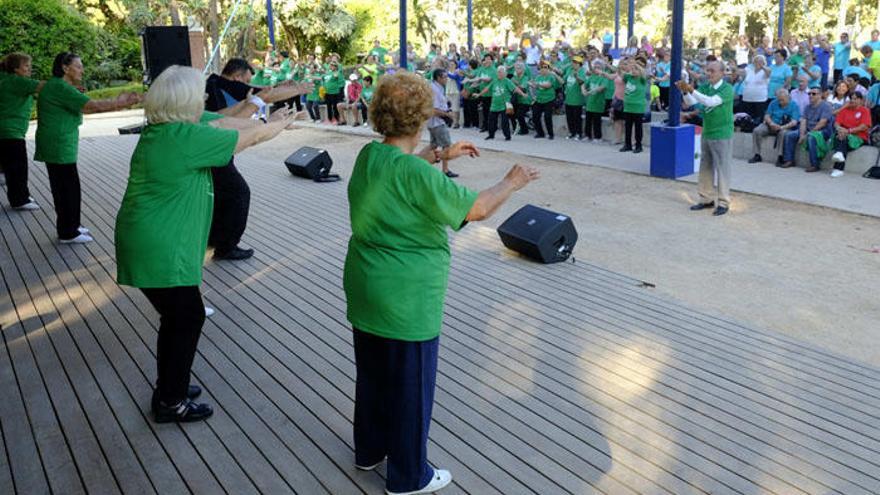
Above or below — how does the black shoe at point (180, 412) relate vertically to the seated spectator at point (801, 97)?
below

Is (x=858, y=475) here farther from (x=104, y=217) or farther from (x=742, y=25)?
(x=742, y=25)

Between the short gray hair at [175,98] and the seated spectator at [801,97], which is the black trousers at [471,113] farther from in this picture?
the short gray hair at [175,98]

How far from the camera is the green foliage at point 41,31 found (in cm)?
2203

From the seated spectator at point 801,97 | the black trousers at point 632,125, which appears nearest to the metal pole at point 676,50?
the seated spectator at point 801,97

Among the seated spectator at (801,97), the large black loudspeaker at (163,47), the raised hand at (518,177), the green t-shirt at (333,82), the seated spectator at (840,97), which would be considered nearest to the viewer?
the raised hand at (518,177)

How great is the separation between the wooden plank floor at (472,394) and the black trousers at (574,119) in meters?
8.77

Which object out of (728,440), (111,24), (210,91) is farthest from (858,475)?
(111,24)

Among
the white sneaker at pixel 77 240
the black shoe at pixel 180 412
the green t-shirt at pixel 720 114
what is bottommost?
the black shoe at pixel 180 412

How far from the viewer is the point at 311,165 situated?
404 inches

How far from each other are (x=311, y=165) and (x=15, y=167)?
3582 mm

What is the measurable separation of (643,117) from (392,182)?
436 inches

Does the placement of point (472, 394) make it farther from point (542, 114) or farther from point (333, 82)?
point (333, 82)

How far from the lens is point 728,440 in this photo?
3502mm

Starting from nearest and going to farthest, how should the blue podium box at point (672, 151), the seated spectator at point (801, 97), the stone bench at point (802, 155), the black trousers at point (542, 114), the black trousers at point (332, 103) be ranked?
the stone bench at point (802, 155), the blue podium box at point (672, 151), the seated spectator at point (801, 97), the black trousers at point (542, 114), the black trousers at point (332, 103)
